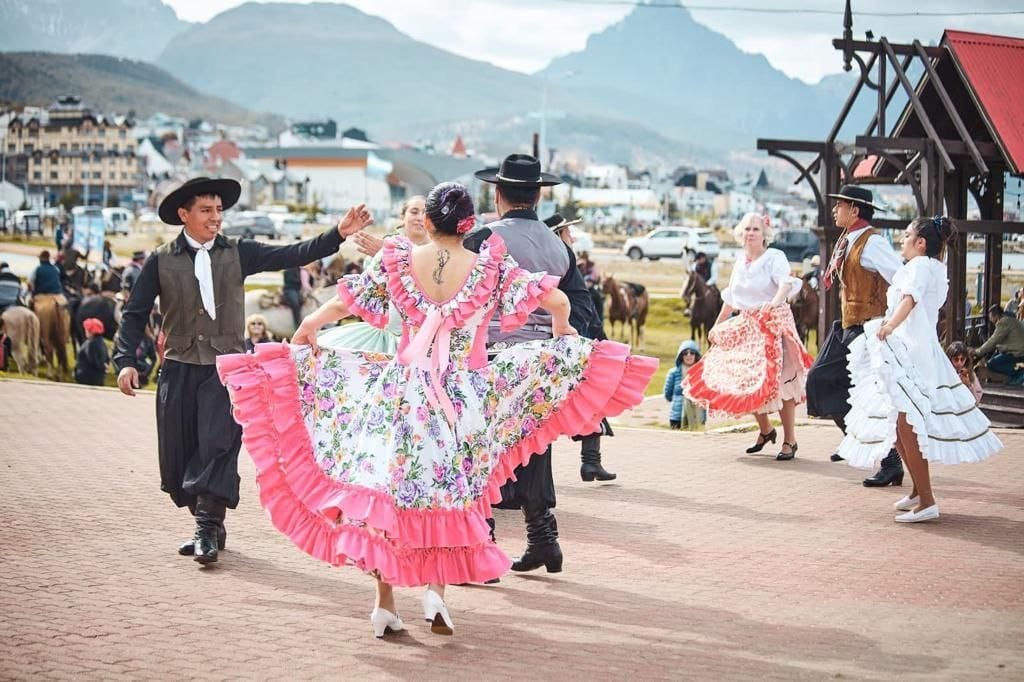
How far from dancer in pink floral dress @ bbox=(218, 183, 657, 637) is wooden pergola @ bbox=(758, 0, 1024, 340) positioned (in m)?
7.37

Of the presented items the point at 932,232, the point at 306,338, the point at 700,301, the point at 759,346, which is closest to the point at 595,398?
the point at 306,338

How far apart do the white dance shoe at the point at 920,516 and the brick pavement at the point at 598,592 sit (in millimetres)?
90

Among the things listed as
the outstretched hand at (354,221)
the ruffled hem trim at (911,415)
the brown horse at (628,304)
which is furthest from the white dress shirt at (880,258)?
the brown horse at (628,304)

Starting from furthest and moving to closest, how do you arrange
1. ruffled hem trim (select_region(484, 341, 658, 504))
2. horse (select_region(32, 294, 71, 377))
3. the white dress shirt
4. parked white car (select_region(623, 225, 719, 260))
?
parked white car (select_region(623, 225, 719, 260)) < horse (select_region(32, 294, 71, 377)) < the white dress shirt < ruffled hem trim (select_region(484, 341, 658, 504))

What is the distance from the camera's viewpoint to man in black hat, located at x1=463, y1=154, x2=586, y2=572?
680cm

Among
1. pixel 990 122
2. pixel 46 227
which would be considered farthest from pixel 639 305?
pixel 46 227

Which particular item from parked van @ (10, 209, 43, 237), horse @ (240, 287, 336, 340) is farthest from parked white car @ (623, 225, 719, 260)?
horse @ (240, 287, 336, 340)

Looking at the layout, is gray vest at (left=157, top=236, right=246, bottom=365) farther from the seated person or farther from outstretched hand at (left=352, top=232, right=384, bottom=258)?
the seated person

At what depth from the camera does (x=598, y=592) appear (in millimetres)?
6723

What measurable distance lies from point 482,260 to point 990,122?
8881 millimetres

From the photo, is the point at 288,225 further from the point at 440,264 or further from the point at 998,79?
the point at 440,264

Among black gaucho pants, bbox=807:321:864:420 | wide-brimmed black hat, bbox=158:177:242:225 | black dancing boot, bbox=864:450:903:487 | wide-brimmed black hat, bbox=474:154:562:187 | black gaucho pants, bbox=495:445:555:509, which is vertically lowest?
black dancing boot, bbox=864:450:903:487

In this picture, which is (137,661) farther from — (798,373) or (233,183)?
(798,373)

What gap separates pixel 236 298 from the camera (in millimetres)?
7359
